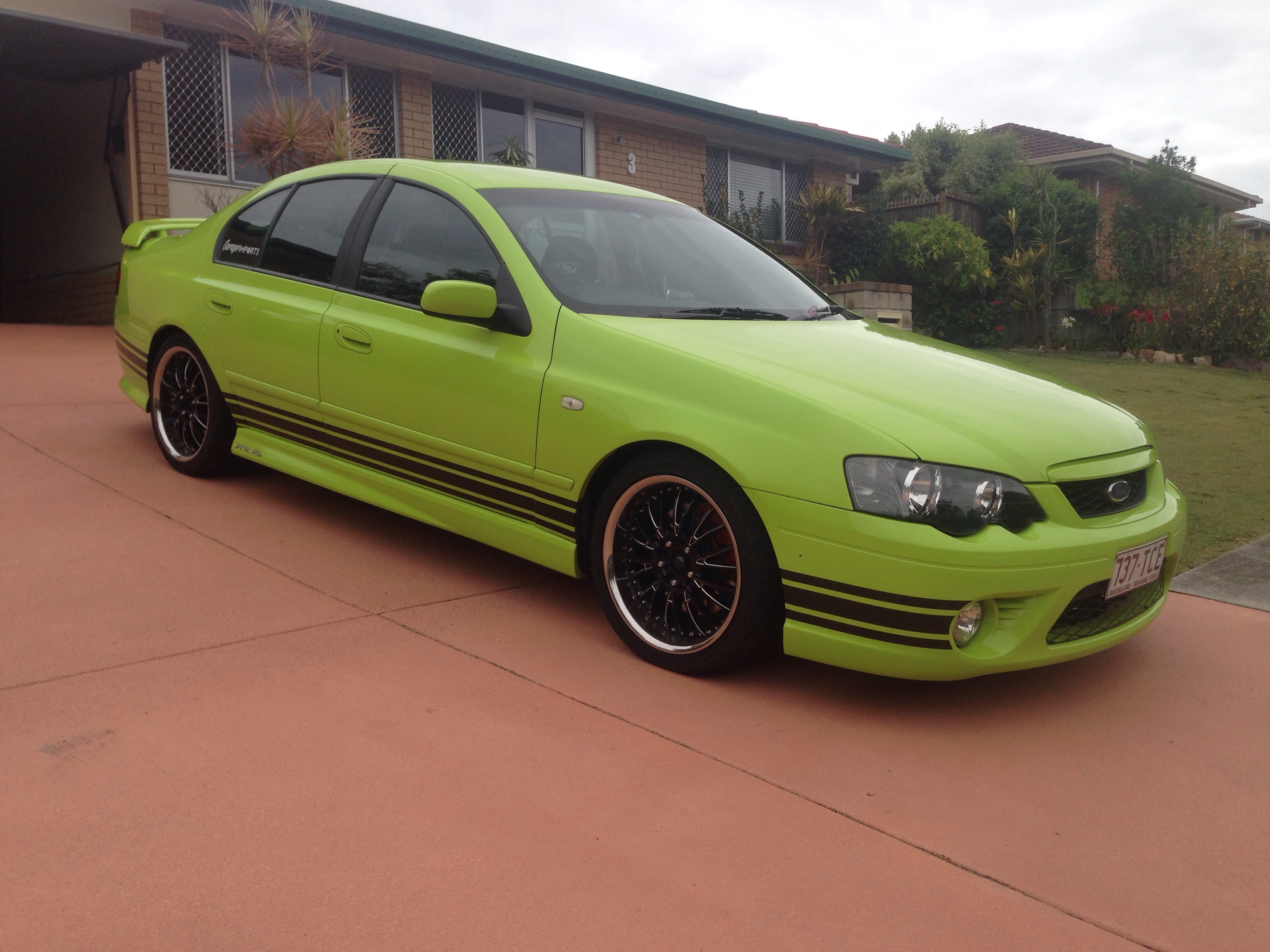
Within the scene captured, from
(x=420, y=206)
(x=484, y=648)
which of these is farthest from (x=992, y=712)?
(x=420, y=206)

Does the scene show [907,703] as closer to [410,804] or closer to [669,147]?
[410,804]

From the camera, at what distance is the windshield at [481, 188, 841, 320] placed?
4.12 meters

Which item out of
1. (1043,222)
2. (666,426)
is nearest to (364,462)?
(666,426)

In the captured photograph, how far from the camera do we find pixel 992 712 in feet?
11.5

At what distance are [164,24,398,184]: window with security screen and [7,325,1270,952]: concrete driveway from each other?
9147mm

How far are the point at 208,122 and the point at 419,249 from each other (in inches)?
378

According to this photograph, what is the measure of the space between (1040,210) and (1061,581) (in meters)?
18.7

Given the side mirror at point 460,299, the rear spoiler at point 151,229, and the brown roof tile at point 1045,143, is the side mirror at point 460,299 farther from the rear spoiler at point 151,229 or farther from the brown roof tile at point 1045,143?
the brown roof tile at point 1045,143

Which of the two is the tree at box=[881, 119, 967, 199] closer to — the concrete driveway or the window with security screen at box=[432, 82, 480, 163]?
the window with security screen at box=[432, 82, 480, 163]

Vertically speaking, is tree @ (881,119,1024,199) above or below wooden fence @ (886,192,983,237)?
above

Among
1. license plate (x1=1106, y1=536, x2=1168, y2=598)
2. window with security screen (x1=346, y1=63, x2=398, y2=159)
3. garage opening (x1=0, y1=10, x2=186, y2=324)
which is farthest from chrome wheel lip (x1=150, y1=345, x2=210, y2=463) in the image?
window with security screen (x1=346, y1=63, x2=398, y2=159)

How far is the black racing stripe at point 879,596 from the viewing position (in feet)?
10.3

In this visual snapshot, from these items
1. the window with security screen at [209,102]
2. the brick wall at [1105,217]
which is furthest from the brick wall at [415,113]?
the brick wall at [1105,217]

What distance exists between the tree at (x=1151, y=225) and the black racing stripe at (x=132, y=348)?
51.2 ft
